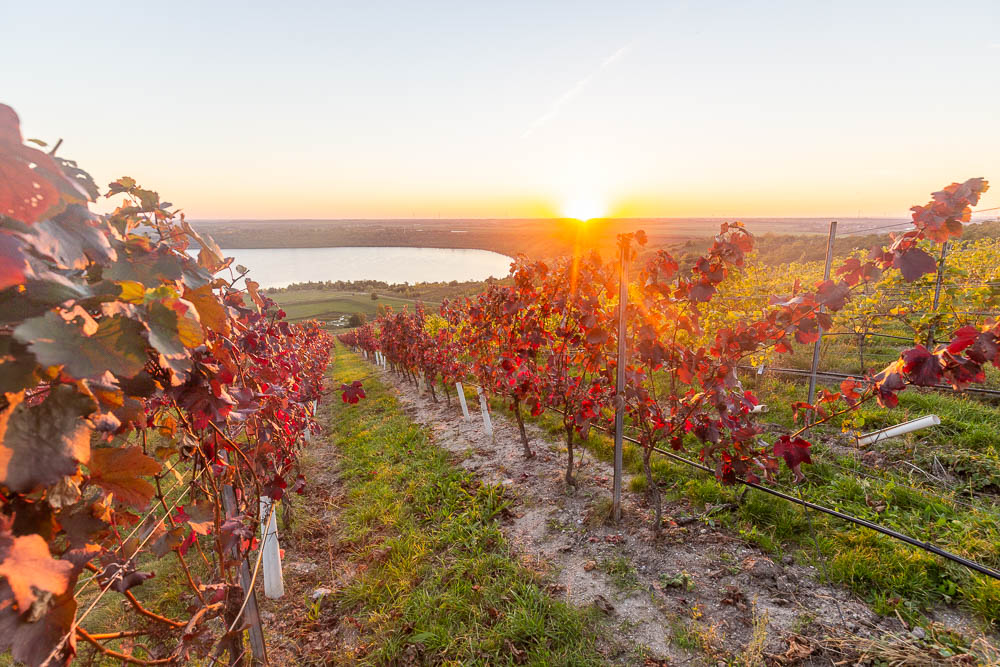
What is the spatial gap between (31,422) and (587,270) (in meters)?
3.31

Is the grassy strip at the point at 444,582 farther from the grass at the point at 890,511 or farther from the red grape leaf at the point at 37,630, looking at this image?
the red grape leaf at the point at 37,630

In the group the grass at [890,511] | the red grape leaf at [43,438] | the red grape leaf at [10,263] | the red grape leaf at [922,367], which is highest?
the red grape leaf at [10,263]

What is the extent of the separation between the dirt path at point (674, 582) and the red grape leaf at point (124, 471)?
256 cm

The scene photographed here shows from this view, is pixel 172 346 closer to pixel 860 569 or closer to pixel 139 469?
pixel 139 469

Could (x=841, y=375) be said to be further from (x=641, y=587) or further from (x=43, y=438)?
(x=43, y=438)

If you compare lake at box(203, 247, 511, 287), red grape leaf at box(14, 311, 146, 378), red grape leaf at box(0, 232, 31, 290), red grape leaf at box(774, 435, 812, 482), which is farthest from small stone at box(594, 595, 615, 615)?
lake at box(203, 247, 511, 287)

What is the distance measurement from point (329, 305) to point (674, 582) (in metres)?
57.7

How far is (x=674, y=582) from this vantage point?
277 centimetres

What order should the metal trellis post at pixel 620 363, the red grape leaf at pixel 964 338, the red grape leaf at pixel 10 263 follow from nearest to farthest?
the red grape leaf at pixel 10 263
the red grape leaf at pixel 964 338
the metal trellis post at pixel 620 363

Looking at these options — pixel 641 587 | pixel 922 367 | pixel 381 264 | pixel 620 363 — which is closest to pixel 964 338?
pixel 922 367

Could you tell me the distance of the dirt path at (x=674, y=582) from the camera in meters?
2.32

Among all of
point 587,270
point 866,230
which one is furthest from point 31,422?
point 866,230

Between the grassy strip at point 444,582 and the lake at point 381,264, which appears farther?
the lake at point 381,264

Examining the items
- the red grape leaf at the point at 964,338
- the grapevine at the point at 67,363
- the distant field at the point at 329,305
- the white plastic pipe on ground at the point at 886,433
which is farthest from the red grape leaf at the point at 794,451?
the distant field at the point at 329,305
